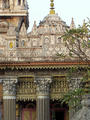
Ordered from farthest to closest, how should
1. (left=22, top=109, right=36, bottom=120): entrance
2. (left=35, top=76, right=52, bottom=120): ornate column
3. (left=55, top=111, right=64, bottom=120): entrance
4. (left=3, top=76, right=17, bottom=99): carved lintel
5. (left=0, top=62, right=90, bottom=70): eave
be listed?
(left=55, top=111, right=64, bottom=120): entrance < (left=22, top=109, right=36, bottom=120): entrance < (left=3, top=76, right=17, bottom=99): carved lintel < (left=35, top=76, right=52, bottom=120): ornate column < (left=0, top=62, right=90, bottom=70): eave

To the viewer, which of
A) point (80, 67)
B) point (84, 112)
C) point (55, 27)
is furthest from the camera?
point (55, 27)

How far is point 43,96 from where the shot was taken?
26.7m

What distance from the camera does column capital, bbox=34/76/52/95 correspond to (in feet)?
87.7

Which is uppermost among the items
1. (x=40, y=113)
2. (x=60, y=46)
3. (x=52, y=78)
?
(x=60, y=46)

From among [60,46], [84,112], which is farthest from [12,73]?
[84,112]

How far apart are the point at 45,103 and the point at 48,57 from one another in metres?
2.68

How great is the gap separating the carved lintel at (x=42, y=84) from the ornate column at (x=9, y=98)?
1366 millimetres

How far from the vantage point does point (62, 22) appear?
29.2 metres

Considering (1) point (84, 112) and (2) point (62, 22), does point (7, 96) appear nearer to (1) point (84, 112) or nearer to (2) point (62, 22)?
(2) point (62, 22)

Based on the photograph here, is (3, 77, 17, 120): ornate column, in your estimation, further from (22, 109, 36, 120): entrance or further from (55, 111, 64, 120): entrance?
(55, 111, 64, 120): entrance

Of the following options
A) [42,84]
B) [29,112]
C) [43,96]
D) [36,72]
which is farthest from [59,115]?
[36,72]

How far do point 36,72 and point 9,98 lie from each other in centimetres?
217

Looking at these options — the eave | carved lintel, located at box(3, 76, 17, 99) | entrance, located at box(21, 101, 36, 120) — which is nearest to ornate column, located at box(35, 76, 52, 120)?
the eave

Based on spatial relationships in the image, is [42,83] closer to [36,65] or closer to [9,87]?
[36,65]
